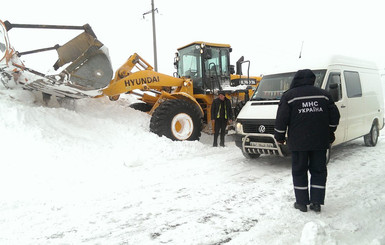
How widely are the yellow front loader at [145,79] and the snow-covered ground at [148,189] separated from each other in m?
0.57

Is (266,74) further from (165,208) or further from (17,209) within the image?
(17,209)

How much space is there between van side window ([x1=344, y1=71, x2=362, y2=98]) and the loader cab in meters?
3.59

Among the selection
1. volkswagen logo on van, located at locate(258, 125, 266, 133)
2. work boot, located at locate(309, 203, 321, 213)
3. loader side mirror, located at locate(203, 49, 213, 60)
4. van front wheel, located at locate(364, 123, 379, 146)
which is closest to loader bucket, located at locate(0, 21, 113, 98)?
loader side mirror, located at locate(203, 49, 213, 60)

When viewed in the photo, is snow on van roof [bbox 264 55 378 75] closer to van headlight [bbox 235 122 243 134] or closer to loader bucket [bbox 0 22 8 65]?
van headlight [bbox 235 122 243 134]

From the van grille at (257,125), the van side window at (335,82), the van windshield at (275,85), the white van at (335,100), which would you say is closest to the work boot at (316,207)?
the white van at (335,100)

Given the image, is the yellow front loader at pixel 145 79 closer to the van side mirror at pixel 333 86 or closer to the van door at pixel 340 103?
the van door at pixel 340 103

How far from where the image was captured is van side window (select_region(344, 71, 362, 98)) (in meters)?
5.96

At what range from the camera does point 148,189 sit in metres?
4.15

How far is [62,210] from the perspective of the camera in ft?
11.3

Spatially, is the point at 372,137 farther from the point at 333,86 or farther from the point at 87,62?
the point at 87,62

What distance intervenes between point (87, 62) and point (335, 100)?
Answer: 557cm

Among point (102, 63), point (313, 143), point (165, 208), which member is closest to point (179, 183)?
point (165, 208)

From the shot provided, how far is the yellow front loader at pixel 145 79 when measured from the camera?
6.08 m

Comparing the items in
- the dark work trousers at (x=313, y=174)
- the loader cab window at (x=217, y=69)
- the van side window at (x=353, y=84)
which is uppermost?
the loader cab window at (x=217, y=69)
